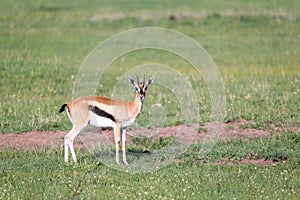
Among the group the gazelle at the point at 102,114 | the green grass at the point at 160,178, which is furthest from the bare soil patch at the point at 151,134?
the gazelle at the point at 102,114

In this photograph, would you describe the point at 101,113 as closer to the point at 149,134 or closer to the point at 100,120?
the point at 100,120

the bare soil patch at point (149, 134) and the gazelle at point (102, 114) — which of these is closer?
the gazelle at point (102, 114)

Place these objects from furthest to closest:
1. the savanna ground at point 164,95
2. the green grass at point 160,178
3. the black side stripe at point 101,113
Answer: the black side stripe at point 101,113, the savanna ground at point 164,95, the green grass at point 160,178

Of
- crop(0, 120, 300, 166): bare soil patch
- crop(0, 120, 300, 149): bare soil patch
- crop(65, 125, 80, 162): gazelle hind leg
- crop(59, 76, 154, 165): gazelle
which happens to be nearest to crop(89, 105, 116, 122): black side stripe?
crop(59, 76, 154, 165): gazelle

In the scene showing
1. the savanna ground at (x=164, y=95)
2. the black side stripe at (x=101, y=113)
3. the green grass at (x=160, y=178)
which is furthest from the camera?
the black side stripe at (x=101, y=113)

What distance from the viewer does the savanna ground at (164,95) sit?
923 centimetres

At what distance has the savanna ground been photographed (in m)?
9.23

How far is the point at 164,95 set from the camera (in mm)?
15406

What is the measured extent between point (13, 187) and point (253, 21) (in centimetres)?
1759

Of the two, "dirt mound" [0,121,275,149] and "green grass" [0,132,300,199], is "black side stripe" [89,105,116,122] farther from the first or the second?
"dirt mound" [0,121,275,149]

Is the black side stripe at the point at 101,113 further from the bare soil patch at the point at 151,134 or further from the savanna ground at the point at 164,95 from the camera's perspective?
the bare soil patch at the point at 151,134

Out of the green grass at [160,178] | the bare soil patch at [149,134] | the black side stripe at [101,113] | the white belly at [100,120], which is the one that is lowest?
the green grass at [160,178]

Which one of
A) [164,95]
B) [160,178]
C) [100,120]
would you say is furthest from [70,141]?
[164,95]

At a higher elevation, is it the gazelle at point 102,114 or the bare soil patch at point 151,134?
the gazelle at point 102,114
